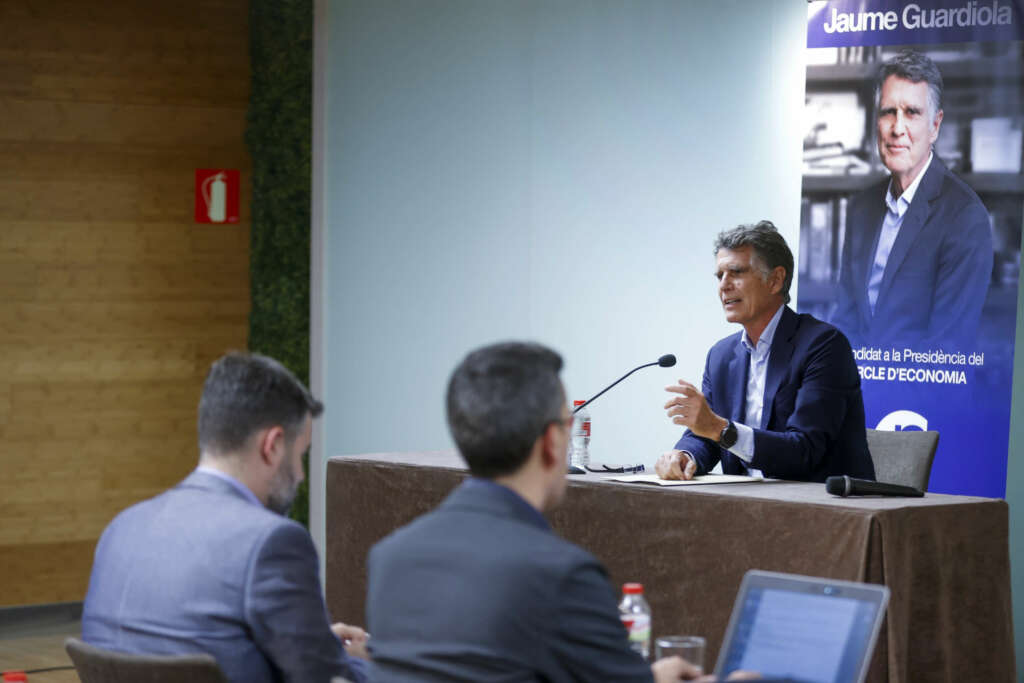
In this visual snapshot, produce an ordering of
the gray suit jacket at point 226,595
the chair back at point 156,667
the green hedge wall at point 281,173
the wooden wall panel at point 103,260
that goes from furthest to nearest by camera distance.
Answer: the green hedge wall at point 281,173, the wooden wall panel at point 103,260, the gray suit jacket at point 226,595, the chair back at point 156,667

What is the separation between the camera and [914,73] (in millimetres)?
4781

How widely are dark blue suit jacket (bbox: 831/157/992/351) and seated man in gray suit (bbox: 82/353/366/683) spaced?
3010mm

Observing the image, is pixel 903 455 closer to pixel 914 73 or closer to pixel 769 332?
pixel 769 332

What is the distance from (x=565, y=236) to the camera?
5.93m

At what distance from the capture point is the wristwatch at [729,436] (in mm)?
3502

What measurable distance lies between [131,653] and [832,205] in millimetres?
3479

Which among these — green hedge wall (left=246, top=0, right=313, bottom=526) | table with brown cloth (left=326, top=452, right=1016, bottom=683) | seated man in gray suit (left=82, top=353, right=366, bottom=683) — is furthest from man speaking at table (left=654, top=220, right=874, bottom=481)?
green hedge wall (left=246, top=0, right=313, bottom=526)

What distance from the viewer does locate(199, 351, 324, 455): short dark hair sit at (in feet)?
7.95

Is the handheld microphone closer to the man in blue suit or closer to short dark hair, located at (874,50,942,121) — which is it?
the man in blue suit

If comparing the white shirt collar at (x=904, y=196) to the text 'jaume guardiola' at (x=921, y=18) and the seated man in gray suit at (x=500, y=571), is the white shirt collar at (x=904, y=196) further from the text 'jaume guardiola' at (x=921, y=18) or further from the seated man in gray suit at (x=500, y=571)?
the seated man in gray suit at (x=500, y=571)

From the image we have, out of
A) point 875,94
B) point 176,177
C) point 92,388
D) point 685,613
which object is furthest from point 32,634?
point 875,94

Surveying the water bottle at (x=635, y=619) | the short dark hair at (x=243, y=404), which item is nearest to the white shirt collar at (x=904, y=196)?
the water bottle at (x=635, y=619)

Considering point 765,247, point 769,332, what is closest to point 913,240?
point 765,247

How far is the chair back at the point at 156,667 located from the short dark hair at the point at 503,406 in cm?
56
